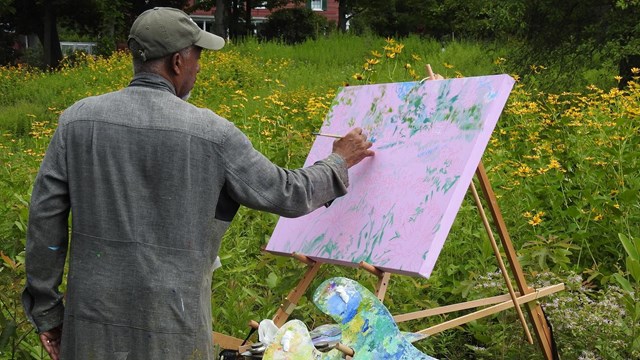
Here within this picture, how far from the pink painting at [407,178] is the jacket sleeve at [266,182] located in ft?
1.13

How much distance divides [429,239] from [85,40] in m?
36.8

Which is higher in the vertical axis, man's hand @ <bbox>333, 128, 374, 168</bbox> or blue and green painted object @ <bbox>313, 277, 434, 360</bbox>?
man's hand @ <bbox>333, 128, 374, 168</bbox>

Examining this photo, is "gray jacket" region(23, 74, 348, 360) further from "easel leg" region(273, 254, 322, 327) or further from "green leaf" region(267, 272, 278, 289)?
"green leaf" region(267, 272, 278, 289)

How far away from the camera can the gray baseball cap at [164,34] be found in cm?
236

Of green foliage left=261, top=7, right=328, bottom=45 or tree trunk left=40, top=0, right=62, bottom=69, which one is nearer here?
tree trunk left=40, top=0, right=62, bottom=69

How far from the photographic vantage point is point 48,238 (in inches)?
97.7

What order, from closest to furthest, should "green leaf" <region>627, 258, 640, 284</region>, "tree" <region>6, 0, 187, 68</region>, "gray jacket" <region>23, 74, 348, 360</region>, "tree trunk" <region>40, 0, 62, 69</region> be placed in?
1. "gray jacket" <region>23, 74, 348, 360</region>
2. "green leaf" <region>627, 258, 640, 284</region>
3. "tree" <region>6, 0, 187, 68</region>
4. "tree trunk" <region>40, 0, 62, 69</region>

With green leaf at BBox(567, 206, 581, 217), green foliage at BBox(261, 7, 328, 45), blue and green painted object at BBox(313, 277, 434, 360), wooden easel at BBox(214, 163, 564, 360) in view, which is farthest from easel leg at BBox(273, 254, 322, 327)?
green foliage at BBox(261, 7, 328, 45)

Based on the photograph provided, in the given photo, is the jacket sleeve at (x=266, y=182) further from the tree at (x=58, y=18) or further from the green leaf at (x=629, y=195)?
the tree at (x=58, y=18)

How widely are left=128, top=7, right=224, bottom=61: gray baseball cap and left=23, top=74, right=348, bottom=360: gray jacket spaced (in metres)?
0.08

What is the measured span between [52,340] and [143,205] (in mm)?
598

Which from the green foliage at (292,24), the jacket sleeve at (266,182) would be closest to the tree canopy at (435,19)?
the green foliage at (292,24)

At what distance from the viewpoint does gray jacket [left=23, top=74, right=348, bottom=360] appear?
2.35m

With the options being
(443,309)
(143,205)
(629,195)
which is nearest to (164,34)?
(143,205)
